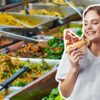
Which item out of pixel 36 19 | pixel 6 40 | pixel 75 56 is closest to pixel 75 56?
pixel 75 56

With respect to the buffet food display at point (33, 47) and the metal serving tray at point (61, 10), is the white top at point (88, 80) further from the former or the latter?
the metal serving tray at point (61, 10)

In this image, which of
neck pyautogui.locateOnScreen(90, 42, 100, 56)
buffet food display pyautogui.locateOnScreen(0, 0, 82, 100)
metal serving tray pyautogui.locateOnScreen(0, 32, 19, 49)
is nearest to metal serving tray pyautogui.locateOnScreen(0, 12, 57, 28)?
buffet food display pyautogui.locateOnScreen(0, 0, 82, 100)

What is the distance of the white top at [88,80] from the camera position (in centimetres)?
167

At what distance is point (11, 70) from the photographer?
3588mm

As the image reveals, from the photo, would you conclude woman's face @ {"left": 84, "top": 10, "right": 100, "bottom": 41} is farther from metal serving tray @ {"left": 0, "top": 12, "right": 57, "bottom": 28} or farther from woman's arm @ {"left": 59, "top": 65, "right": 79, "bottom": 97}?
metal serving tray @ {"left": 0, "top": 12, "right": 57, "bottom": 28}

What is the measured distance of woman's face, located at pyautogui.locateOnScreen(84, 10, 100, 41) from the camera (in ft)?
5.40

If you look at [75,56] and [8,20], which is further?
[8,20]

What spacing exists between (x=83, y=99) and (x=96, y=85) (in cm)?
9

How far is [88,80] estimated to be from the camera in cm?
169

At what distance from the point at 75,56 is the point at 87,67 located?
0.31 feet

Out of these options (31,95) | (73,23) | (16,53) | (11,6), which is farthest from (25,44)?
(11,6)

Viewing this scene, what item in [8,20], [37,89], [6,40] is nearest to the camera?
[37,89]

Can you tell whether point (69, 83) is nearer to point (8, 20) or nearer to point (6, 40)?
point (6, 40)

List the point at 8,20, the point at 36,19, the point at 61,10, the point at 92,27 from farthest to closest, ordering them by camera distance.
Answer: the point at 61,10 → the point at 36,19 → the point at 8,20 → the point at 92,27
